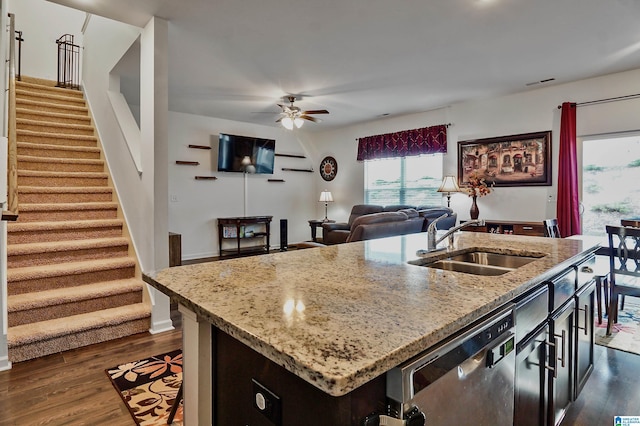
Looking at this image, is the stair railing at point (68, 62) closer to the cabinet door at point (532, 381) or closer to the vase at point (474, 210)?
the vase at point (474, 210)

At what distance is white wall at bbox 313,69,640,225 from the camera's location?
169 inches

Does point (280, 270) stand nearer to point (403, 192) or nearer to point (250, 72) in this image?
point (250, 72)

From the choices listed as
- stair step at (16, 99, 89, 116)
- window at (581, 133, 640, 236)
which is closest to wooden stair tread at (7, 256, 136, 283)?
stair step at (16, 99, 89, 116)

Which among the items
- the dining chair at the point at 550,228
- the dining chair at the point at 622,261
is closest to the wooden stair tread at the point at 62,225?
the dining chair at the point at 550,228

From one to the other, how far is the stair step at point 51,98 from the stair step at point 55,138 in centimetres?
86

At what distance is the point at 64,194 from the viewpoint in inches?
152

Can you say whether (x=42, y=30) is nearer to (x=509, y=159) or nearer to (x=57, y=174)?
(x=57, y=174)

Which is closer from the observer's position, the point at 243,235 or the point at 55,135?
the point at 55,135

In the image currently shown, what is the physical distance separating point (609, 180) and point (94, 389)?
5.67 m

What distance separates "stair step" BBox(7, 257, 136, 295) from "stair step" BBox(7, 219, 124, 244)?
1.14 feet

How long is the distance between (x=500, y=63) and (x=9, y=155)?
4628mm

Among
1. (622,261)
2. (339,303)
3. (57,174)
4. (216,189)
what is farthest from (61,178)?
(622,261)

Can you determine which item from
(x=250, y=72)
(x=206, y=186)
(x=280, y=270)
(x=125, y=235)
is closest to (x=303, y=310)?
(x=280, y=270)

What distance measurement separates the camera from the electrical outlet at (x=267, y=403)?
2.68 ft
